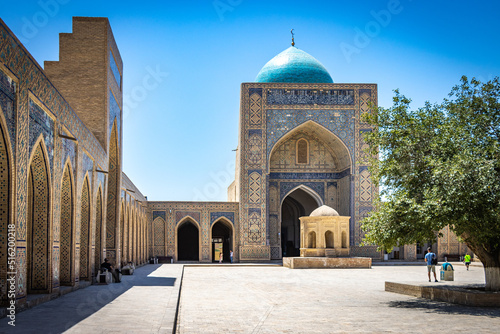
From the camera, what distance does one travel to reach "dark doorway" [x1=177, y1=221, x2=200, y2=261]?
31.5 meters

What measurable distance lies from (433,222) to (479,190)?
0.91 metres

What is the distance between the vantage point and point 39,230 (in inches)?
377

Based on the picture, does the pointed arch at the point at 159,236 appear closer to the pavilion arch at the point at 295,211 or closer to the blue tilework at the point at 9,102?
the pavilion arch at the point at 295,211

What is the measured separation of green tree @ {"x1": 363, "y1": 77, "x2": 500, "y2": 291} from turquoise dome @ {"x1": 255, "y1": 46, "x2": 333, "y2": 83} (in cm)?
1745

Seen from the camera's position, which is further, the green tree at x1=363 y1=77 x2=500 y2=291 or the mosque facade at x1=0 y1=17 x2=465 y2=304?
the green tree at x1=363 y1=77 x2=500 y2=291

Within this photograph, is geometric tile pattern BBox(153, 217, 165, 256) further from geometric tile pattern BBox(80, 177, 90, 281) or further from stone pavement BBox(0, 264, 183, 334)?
stone pavement BBox(0, 264, 183, 334)

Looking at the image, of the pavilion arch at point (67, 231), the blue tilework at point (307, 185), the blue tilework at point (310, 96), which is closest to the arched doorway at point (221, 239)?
the blue tilework at point (307, 185)

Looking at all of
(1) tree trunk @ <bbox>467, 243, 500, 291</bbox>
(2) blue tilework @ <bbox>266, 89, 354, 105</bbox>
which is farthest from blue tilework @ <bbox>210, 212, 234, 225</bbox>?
(1) tree trunk @ <bbox>467, 243, 500, 291</bbox>

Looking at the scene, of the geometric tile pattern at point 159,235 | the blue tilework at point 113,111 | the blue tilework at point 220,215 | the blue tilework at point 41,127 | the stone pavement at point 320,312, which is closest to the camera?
the stone pavement at point 320,312

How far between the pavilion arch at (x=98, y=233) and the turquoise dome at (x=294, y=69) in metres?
14.8

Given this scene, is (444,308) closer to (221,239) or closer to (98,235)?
(98,235)

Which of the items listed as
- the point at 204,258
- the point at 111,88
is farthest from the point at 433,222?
the point at 204,258

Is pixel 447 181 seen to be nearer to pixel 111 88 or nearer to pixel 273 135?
pixel 111 88

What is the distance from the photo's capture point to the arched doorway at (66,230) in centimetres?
1140
